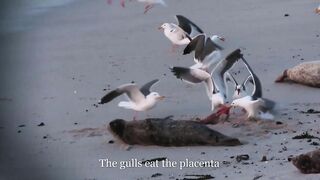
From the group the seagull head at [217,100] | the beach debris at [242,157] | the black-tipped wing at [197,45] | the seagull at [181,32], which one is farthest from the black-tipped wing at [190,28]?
the beach debris at [242,157]

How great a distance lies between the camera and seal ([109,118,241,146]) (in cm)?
573

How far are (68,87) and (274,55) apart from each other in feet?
8.21

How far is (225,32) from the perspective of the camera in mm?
10227

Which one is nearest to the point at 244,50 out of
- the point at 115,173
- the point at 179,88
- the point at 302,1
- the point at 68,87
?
the point at 179,88

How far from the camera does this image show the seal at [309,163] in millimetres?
4488

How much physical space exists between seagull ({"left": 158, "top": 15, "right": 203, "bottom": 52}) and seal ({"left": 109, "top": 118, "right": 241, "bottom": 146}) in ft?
11.4

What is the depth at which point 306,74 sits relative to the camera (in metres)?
7.38

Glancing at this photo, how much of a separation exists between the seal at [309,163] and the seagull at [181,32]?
187 inches

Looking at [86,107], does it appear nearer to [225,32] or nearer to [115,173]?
[115,173]

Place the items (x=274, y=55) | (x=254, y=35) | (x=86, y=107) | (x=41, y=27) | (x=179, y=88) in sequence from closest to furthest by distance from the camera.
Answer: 1. (x=86, y=107)
2. (x=179, y=88)
3. (x=274, y=55)
4. (x=254, y=35)
5. (x=41, y=27)

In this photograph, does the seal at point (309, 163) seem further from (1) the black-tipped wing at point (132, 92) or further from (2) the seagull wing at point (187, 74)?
(2) the seagull wing at point (187, 74)

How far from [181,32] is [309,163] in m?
5.03

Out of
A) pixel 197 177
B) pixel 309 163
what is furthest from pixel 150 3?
pixel 309 163

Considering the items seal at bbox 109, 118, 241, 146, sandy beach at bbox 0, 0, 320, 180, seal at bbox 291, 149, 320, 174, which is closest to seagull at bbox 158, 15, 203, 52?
sandy beach at bbox 0, 0, 320, 180
